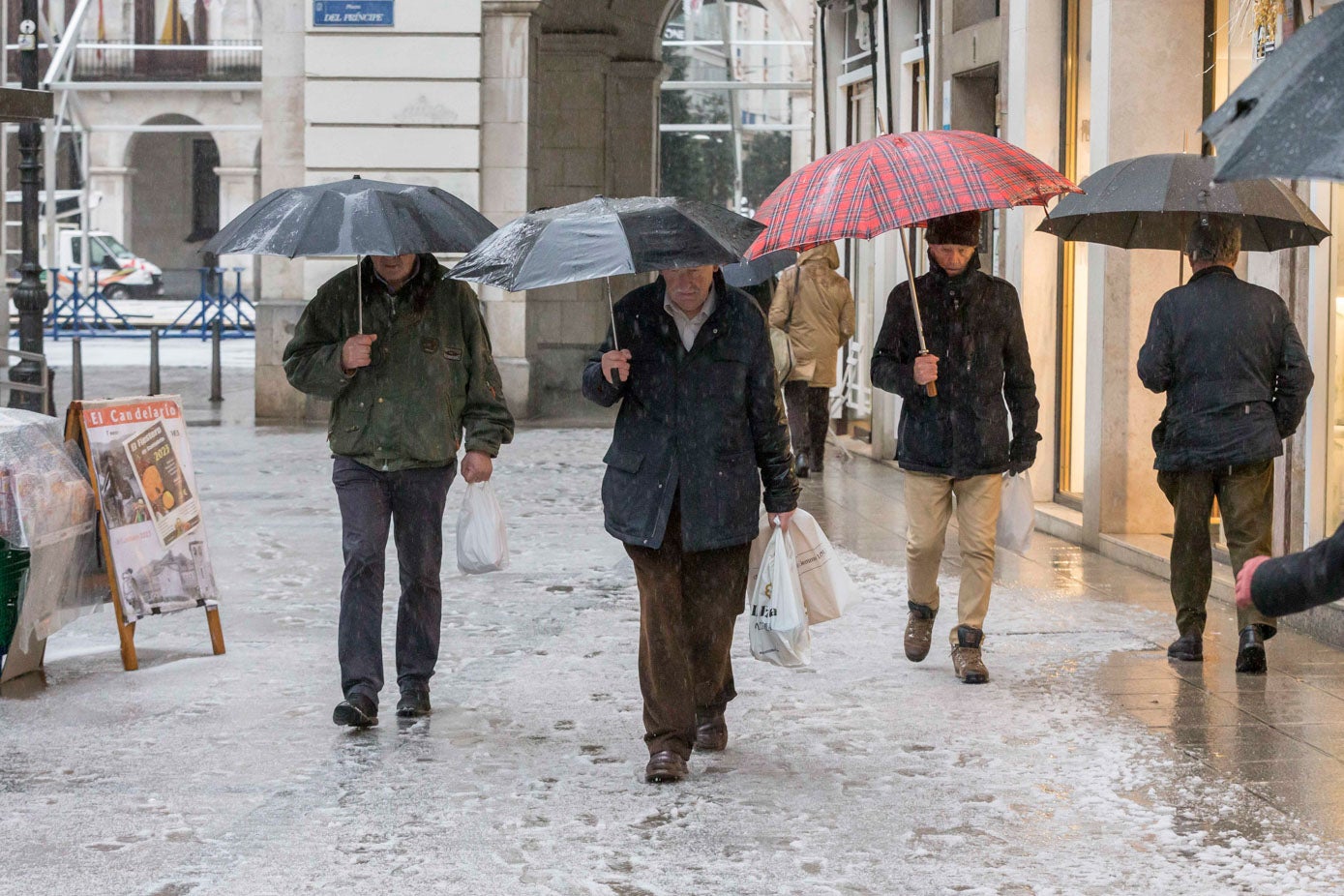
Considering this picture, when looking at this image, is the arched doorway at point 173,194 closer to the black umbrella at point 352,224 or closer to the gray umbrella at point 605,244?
the black umbrella at point 352,224

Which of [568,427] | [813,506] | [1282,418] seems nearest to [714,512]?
[1282,418]

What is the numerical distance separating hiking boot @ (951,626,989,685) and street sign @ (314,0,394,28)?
1227 centimetres

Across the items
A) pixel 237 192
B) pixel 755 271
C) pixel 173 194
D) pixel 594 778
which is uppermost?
pixel 173 194

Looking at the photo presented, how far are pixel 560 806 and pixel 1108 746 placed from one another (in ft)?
6.17

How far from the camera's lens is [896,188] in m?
6.34

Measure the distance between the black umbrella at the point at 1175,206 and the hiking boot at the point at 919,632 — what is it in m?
1.64

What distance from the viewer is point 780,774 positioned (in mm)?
5852

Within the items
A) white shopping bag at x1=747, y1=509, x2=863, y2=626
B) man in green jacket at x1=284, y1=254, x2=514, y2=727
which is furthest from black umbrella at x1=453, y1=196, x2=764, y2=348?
white shopping bag at x1=747, y1=509, x2=863, y2=626

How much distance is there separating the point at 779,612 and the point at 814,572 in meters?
0.25

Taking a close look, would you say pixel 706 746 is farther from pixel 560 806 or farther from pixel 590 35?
pixel 590 35

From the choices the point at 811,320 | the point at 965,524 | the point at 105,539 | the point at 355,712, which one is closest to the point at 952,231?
the point at 965,524

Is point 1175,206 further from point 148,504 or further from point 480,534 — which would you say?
point 148,504

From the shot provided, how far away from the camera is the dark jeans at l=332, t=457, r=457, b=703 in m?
6.41

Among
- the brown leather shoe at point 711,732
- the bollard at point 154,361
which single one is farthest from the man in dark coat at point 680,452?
the bollard at point 154,361
